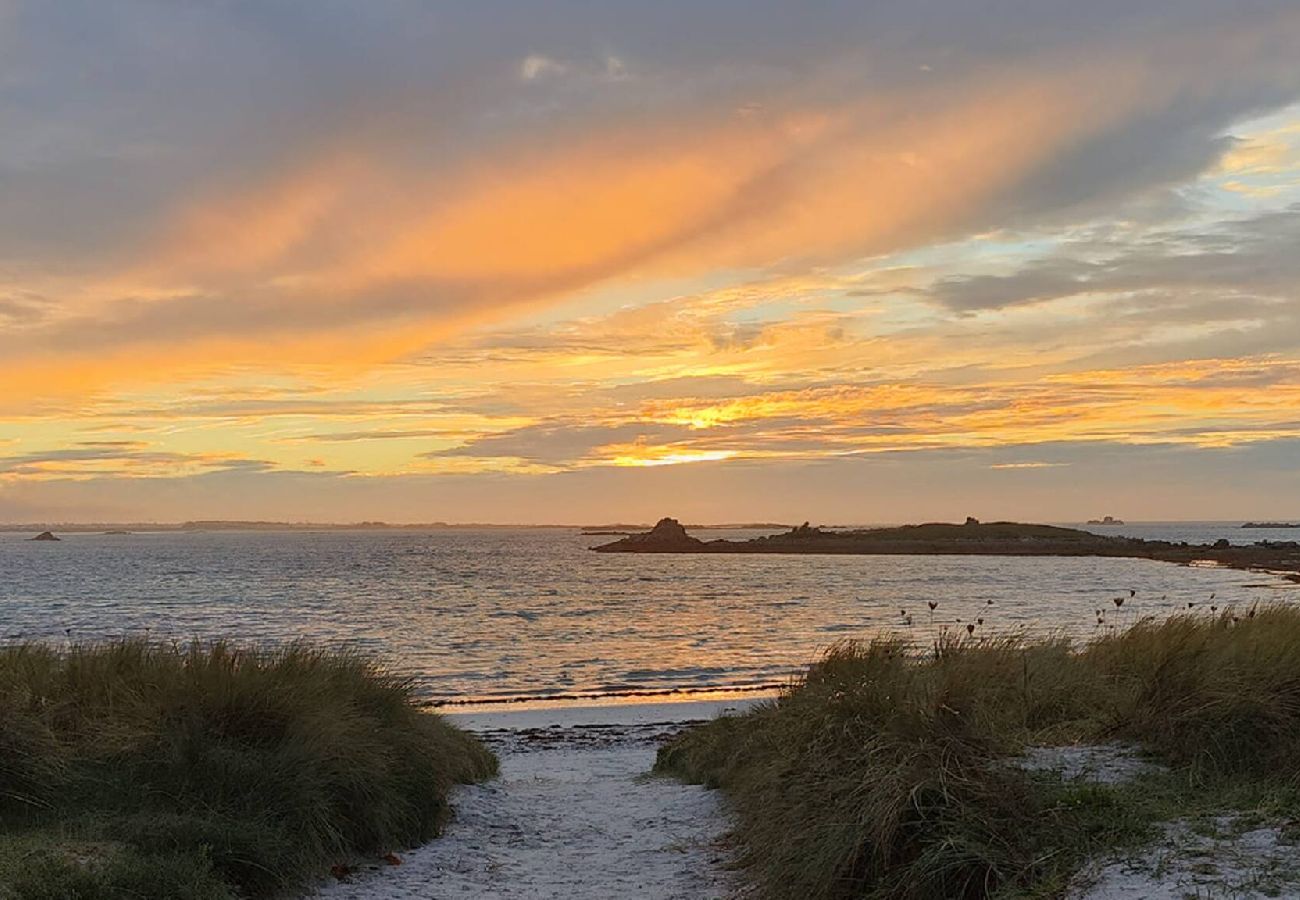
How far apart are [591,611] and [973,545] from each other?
3663 inches

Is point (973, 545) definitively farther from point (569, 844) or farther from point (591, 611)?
point (569, 844)

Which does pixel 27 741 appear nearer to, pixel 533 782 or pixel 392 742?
pixel 392 742

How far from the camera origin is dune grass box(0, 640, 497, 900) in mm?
7039

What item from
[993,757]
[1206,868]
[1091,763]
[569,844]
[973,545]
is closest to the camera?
[1206,868]

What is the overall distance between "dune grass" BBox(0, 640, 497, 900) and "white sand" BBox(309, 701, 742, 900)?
1.44ft

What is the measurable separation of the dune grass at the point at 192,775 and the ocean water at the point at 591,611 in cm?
425

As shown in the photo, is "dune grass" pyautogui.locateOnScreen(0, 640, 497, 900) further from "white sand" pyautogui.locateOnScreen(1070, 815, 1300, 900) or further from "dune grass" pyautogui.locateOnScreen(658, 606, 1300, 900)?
"white sand" pyautogui.locateOnScreen(1070, 815, 1300, 900)

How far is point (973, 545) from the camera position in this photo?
135m

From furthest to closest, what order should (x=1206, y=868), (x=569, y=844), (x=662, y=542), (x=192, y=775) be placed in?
(x=662, y=542) → (x=569, y=844) → (x=192, y=775) → (x=1206, y=868)

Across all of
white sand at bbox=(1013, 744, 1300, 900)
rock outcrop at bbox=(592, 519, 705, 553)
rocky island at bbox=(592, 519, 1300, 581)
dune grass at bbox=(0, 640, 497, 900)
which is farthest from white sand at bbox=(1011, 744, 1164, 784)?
rock outcrop at bbox=(592, 519, 705, 553)

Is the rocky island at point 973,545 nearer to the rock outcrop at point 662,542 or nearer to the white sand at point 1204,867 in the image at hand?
the rock outcrop at point 662,542

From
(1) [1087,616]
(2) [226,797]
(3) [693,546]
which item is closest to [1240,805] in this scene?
(2) [226,797]

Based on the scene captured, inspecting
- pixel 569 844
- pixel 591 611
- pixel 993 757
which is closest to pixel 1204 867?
pixel 993 757

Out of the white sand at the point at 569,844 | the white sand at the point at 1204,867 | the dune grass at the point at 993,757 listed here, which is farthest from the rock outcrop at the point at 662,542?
the white sand at the point at 1204,867
